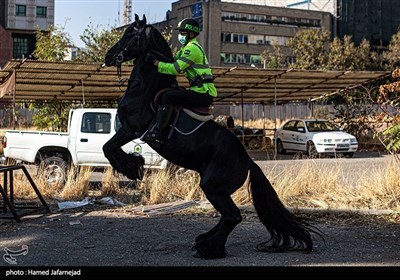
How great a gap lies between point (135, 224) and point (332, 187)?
4.57 metres

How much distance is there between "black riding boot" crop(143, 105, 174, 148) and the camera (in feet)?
22.6

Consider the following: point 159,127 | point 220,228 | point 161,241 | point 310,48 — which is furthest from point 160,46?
point 310,48

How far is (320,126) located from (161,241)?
1895 centimetres

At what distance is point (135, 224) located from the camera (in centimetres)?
943

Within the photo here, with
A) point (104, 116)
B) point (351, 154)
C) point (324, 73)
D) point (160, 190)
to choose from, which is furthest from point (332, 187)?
point (351, 154)

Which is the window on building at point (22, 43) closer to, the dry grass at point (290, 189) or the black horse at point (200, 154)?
the dry grass at point (290, 189)

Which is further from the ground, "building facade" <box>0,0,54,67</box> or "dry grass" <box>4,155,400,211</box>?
"building facade" <box>0,0,54,67</box>

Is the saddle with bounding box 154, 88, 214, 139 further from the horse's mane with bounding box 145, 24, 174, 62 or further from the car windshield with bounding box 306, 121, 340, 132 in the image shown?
the car windshield with bounding box 306, 121, 340, 132

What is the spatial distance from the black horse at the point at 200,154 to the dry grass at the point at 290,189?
3705 millimetres

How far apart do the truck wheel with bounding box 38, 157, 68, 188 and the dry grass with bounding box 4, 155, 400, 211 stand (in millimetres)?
719

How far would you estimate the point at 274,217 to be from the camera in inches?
284

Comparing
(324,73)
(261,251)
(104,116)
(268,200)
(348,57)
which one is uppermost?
(348,57)

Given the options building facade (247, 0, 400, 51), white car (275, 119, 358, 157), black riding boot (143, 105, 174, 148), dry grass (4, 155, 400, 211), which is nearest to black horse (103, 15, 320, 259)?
black riding boot (143, 105, 174, 148)
